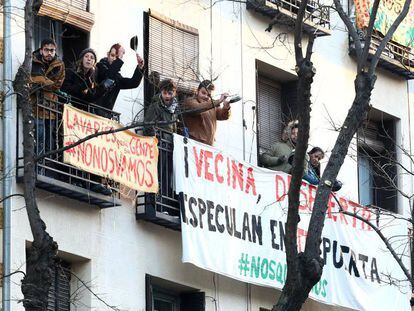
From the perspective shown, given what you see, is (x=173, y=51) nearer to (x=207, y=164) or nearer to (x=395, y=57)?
(x=207, y=164)

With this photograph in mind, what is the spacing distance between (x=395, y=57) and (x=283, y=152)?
505 cm

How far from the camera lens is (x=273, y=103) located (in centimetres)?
3456

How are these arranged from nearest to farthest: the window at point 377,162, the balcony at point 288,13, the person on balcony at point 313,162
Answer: the person on balcony at point 313,162, the balcony at point 288,13, the window at point 377,162

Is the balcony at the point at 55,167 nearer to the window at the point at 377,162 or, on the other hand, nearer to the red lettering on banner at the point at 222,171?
the red lettering on banner at the point at 222,171

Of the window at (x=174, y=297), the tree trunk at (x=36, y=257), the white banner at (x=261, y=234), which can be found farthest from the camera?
the window at (x=174, y=297)

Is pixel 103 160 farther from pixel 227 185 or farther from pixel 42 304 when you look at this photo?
pixel 42 304

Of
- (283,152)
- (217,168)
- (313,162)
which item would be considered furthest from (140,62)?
(313,162)

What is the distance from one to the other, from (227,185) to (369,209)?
388 cm

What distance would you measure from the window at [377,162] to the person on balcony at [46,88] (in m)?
9.91

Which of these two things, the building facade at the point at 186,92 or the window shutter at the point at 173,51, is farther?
the window shutter at the point at 173,51

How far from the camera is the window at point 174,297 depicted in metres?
30.2

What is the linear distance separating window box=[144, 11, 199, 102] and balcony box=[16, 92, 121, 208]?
264 centimetres

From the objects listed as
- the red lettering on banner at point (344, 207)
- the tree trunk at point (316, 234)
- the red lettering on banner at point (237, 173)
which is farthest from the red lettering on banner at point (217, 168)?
the tree trunk at point (316, 234)

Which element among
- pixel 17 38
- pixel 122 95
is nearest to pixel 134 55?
pixel 122 95
